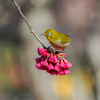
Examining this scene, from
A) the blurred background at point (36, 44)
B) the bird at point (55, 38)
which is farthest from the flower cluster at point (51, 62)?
the blurred background at point (36, 44)

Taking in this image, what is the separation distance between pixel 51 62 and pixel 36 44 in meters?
5.58

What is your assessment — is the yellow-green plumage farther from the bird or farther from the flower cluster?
the flower cluster

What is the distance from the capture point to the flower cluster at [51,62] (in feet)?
5.82

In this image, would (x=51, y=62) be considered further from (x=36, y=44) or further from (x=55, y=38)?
(x=36, y=44)

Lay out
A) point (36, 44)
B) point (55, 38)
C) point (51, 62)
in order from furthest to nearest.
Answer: point (36, 44) < point (55, 38) < point (51, 62)

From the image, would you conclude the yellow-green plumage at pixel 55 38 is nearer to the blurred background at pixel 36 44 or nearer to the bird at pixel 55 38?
the bird at pixel 55 38

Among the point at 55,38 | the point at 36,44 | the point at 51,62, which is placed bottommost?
the point at 51,62

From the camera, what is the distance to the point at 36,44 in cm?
735

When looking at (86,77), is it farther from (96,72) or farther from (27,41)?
(27,41)

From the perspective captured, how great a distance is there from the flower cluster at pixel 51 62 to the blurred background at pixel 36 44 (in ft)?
18.1

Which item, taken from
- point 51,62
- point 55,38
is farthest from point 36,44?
point 51,62

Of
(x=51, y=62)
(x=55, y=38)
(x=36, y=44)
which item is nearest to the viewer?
(x=51, y=62)

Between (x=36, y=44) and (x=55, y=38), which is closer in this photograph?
(x=55, y=38)

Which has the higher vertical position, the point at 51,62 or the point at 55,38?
the point at 55,38
